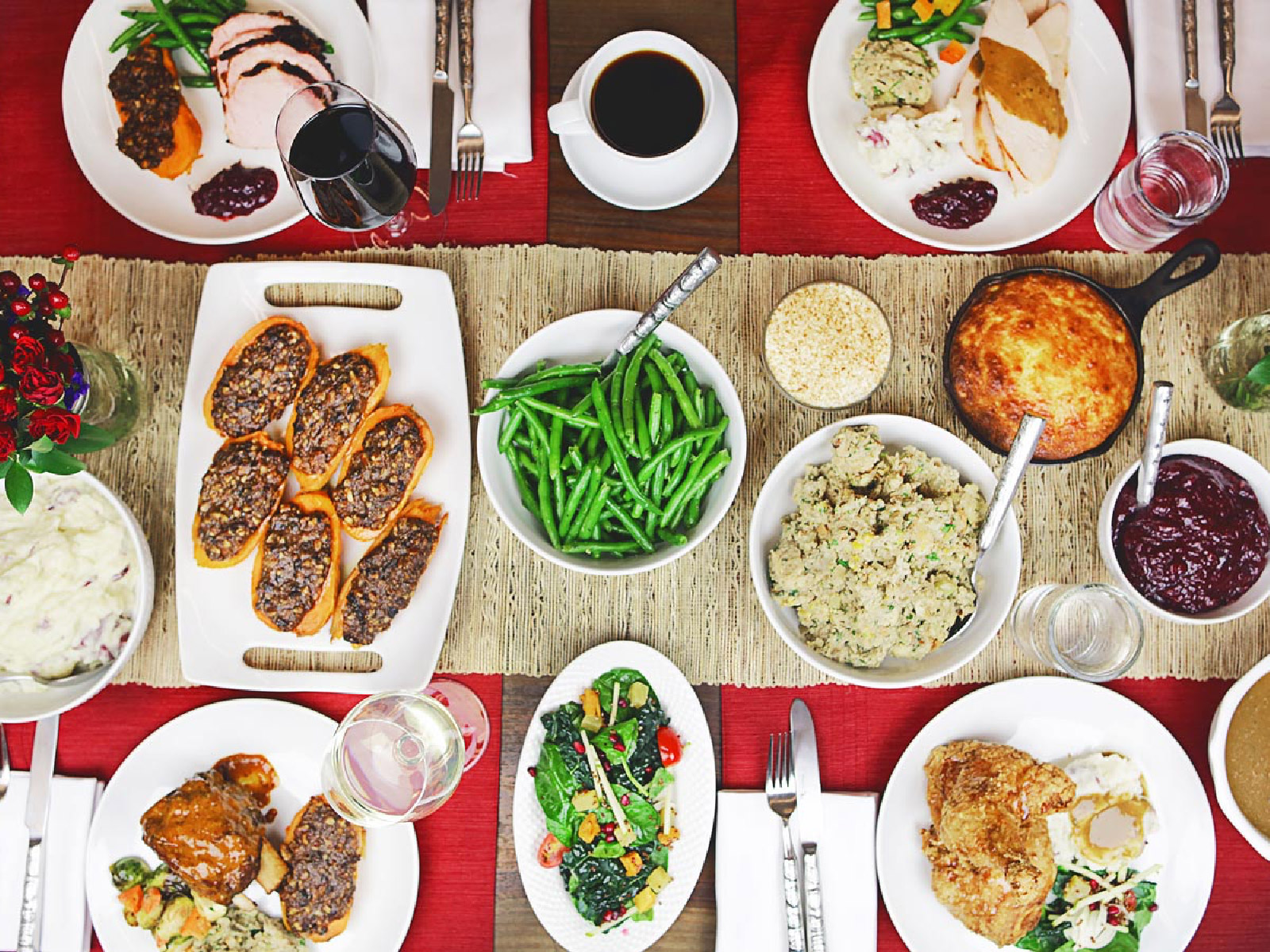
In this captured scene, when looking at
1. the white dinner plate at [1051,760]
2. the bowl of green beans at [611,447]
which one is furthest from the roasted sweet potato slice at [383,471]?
the white dinner plate at [1051,760]

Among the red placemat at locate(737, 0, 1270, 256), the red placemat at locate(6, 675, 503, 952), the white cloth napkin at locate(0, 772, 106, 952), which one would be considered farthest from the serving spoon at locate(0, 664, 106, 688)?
the red placemat at locate(737, 0, 1270, 256)

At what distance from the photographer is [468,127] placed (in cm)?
222

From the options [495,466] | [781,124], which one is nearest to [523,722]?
[495,466]

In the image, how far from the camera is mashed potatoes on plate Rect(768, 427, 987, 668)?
79.8 inches

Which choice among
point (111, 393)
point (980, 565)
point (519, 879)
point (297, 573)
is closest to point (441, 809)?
point (519, 879)

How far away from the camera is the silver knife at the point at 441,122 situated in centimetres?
218

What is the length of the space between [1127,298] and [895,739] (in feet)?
3.63

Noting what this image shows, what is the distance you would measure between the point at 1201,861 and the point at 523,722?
1560 millimetres

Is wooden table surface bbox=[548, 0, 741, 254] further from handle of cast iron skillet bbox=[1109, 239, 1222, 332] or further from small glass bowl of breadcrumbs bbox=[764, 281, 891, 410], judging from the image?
handle of cast iron skillet bbox=[1109, 239, 1222, 332]

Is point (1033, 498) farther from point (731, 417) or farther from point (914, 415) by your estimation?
point (731, 417)

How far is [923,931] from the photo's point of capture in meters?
2.17

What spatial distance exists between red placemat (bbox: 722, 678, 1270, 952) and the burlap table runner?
0.18 feet

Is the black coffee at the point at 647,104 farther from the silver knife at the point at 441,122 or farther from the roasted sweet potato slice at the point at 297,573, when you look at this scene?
the roasted sweet potato slice at the point at 297,573

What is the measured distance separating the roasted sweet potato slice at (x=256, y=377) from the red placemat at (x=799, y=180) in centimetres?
108
